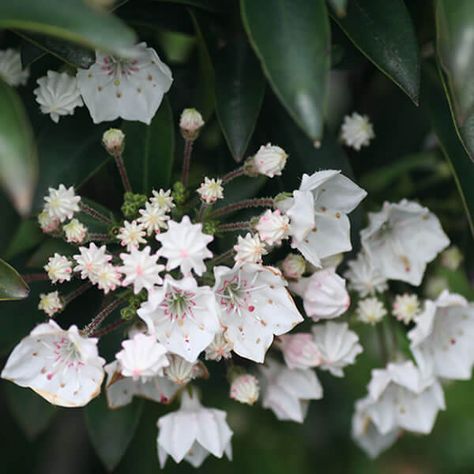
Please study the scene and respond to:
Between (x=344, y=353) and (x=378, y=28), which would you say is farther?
(x=344, y=353)

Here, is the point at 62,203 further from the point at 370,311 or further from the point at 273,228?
the point at 370,311

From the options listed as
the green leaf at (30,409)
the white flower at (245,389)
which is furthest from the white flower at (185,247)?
the green leaf at (30,409)

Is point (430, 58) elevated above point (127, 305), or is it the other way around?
point (430, 58)

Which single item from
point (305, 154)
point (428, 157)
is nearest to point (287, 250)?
point (305, 154)

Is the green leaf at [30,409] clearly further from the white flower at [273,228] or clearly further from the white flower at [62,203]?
the white flower at [273,228]

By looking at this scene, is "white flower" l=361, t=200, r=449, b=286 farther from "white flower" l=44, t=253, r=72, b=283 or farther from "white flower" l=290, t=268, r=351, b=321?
"white flower" l=44, t=253, r=72, b=283

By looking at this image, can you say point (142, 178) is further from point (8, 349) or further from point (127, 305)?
point (8, 349)

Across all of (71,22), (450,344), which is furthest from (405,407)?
(71,22)
